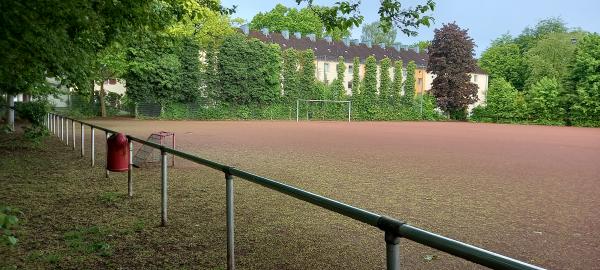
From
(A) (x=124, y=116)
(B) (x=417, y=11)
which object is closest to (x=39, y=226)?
(B) (x=417, y=11)

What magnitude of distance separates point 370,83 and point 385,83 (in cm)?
192

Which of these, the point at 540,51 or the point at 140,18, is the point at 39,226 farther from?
the point at 540,51

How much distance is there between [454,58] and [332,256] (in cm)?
5852

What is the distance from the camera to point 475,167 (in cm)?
1279

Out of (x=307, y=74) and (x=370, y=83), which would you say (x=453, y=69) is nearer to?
(x=370, y=83)

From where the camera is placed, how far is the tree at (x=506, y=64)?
77.6 meters

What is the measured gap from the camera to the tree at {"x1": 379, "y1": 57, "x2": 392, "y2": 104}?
2245 inches

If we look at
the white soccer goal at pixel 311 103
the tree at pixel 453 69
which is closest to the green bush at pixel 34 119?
the white soccer goal at pixel 311 103

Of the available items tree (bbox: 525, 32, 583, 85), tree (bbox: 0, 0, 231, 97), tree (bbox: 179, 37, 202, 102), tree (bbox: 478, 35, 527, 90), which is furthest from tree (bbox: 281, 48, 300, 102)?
tree (bbox: 0, 0, 231, 97)

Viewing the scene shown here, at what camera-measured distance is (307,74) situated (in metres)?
53.1

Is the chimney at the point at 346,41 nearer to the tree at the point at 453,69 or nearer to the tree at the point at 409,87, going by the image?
the tree at the point at 453,69

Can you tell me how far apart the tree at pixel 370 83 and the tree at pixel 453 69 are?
8.25 m

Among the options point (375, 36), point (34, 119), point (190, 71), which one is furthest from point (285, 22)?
point (34, 119)

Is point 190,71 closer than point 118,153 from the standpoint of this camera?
No
